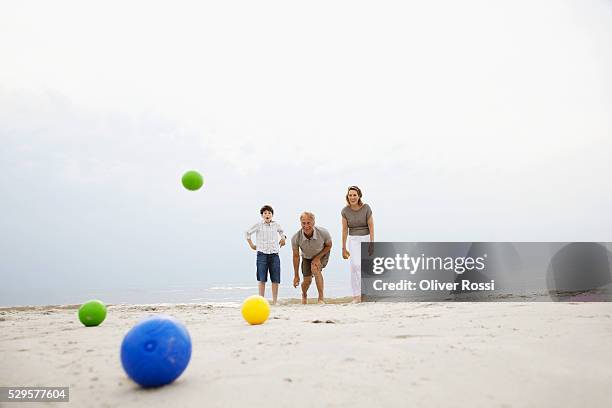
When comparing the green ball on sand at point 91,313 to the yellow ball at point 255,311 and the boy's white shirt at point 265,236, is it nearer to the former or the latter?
the yellow ball at point 255,311

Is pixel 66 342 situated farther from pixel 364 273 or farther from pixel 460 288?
pixel 460 288

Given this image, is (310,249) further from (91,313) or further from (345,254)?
(91,313)

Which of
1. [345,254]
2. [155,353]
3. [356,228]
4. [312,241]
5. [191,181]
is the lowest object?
[155,353]

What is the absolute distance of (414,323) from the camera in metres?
4.46

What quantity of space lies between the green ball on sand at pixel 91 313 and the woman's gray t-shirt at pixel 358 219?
13.9ft

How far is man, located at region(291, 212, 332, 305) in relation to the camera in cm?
808

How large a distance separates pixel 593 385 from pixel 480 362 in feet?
1.97

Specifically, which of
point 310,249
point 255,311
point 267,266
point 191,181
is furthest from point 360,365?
point 267,266

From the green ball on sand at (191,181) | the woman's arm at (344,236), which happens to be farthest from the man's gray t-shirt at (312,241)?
the green ball on sand at (191,181)

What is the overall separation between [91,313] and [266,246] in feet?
12.2

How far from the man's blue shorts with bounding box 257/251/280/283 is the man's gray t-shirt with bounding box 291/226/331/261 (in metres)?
0.54

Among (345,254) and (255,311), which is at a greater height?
(345,254)

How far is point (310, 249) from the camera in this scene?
822cm

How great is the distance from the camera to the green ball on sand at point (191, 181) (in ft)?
26.2
